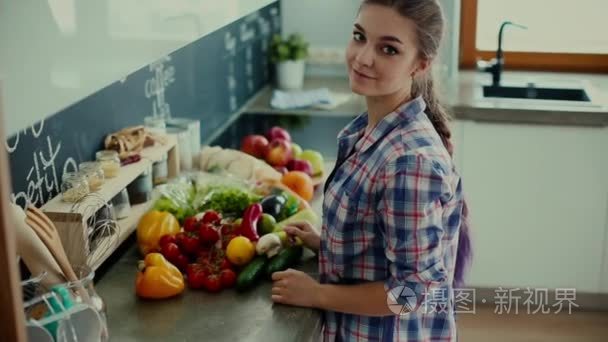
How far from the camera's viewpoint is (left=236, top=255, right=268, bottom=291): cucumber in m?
1.89

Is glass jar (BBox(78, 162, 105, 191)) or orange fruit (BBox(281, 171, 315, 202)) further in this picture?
orange fruit (BBox(281, 171, 315, 202))

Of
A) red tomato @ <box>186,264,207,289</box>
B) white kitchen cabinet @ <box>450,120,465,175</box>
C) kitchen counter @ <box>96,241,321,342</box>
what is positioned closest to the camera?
kitchen counter @ <box>96,241,321,342</box>

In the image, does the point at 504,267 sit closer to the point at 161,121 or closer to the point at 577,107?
the point at 577,107

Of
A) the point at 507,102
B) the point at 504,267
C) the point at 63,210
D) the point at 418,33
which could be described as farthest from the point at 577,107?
the point at 63,210

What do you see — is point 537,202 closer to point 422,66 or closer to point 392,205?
point 422,66

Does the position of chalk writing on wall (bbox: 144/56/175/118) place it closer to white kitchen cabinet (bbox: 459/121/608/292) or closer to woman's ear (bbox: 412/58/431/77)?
woman's ear (bbox: 412/58/431/77)

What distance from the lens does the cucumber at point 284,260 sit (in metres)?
1.95

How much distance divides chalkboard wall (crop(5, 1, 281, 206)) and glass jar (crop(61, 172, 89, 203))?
5cm

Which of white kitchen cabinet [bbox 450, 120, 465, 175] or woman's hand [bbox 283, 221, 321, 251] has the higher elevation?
woman's hand [bbox 283, 221, 321, 251]

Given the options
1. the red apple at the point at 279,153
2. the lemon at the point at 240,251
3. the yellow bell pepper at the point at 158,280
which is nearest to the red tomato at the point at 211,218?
the lemon at the point at 240,251

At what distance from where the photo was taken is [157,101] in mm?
2605
